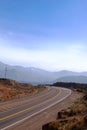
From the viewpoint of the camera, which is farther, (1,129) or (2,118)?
(2,118)

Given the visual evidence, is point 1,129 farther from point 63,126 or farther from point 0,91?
point 0,91

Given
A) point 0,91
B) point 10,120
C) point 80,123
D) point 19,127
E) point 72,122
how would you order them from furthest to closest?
point 0,91 < point 10,120 < point 19,127 < point 72,122 < point 80,123

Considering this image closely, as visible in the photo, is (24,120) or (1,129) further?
(24,120)

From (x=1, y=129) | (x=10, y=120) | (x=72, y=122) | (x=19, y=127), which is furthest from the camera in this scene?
(x=10, y=120)

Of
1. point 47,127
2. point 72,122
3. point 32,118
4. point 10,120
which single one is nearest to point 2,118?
point 10,120

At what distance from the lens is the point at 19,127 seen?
22156mm

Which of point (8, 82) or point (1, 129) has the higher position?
point (8, 82)

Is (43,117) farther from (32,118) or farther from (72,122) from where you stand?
(72,122)

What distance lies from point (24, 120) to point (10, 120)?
149 cm

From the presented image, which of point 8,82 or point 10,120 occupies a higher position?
point 8,82

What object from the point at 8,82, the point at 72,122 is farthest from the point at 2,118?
the point at 8,82

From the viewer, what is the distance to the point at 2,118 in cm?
2536

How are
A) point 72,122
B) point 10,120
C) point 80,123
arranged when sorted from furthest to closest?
point 10,120
point 72,122
point 80,123

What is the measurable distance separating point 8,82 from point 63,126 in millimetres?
71421
